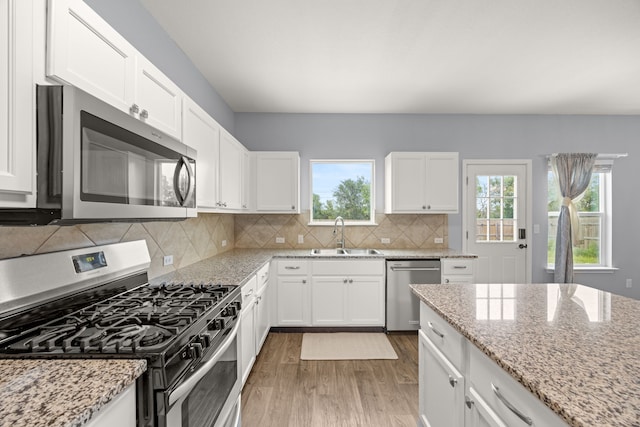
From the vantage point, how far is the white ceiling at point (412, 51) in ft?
6.97

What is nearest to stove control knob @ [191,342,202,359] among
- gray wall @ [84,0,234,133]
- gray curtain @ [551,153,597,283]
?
gray wall @ [84,0,234,133]

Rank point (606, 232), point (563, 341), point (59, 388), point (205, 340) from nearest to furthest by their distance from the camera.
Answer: point (59, 388)
point (563, 341)
point (205, 340)
point (606, 232)

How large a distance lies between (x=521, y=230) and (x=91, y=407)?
4.74 meters

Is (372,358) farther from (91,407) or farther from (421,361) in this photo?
(91,407)

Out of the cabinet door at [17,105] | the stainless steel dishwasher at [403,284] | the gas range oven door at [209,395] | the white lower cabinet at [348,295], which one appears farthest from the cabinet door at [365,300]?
the cabinet door at [17,105]

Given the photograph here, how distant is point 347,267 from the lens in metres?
3.42

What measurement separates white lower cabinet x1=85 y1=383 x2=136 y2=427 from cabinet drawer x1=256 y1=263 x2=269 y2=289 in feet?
5.82

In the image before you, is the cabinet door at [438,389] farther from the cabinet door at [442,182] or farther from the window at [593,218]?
the window at [593,218]

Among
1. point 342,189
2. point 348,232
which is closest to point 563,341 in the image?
point 348,232

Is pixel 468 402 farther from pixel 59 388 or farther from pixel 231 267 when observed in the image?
pixel 231 267

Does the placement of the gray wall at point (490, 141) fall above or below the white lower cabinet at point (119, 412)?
above

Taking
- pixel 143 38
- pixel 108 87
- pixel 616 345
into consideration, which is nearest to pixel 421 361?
pixel 616 345

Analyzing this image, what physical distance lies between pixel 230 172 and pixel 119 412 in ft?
7.78

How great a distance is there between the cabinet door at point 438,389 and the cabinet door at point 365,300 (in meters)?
1.64
